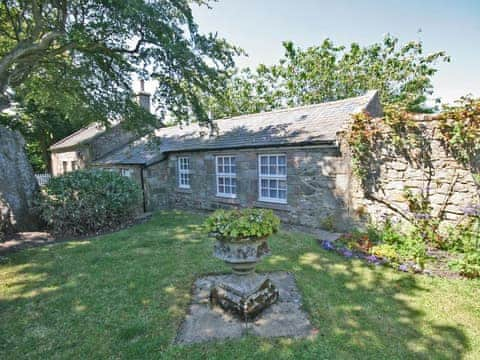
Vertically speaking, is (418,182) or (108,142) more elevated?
(108,142)

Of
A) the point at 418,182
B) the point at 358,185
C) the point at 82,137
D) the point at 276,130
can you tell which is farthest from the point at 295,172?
the point at 82,137

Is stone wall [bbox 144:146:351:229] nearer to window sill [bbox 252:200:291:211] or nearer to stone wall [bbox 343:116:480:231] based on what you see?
window sill [bbox 252:200:291:211]

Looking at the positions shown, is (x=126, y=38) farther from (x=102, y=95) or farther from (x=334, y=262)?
(x=334, y=262)

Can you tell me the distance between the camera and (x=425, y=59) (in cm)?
1698

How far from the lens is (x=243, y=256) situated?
10.9 feet

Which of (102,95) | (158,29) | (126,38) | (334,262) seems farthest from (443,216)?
(102,95)

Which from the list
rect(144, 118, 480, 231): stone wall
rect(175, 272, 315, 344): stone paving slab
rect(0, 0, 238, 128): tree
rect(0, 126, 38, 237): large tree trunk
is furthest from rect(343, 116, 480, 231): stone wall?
rect(0, 126, 38, 237): large tree trunk

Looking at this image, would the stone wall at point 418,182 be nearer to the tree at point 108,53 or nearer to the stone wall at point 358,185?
the stone wall at point 358,185

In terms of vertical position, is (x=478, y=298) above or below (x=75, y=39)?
below

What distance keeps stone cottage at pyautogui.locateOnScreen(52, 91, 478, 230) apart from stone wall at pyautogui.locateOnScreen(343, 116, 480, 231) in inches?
0.8

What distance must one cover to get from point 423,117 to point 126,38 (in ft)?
29.4

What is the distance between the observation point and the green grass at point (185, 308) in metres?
2.91

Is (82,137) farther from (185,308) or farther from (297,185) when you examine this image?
(185,308)

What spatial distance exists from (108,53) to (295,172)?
7412mm
